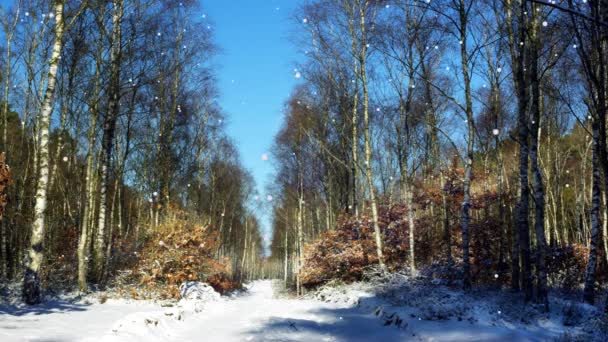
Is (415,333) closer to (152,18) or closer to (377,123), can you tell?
(152,18)

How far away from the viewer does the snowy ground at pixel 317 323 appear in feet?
20.5

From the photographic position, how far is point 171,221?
1631 centimetres

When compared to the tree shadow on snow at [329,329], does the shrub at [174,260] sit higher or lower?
higher

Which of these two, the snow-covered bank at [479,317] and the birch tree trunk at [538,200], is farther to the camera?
the birch tree trunk at [538,200]

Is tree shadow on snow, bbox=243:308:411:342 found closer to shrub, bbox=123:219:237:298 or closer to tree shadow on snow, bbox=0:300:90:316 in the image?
tree shadow on snow, bbox=0:300:90:316

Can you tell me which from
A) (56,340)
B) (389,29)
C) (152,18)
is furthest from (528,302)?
(152,18)

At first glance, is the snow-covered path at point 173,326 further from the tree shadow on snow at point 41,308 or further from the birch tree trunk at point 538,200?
the birch tree trunk at point 538,200


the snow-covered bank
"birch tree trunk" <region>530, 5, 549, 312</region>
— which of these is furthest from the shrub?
"birch tree trunk" <region>530, 5, 549, 312</region>

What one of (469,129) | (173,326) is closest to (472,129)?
(469,129)

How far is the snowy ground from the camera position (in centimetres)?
625

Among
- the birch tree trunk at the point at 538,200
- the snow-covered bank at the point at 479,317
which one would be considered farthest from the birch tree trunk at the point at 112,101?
the birch tree trunk at the point at 538,200

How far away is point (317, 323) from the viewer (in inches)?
346

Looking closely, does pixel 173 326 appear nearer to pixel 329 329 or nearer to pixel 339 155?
pixel 329 329

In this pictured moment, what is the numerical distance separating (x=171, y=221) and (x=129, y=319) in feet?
31.0
